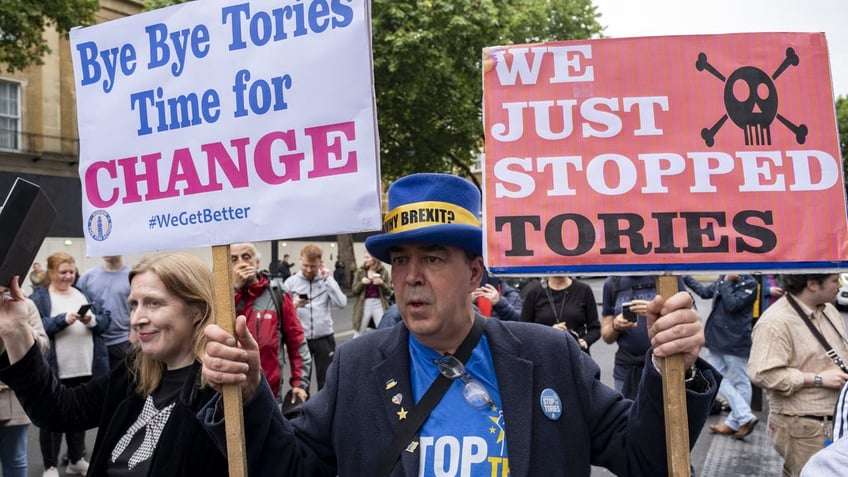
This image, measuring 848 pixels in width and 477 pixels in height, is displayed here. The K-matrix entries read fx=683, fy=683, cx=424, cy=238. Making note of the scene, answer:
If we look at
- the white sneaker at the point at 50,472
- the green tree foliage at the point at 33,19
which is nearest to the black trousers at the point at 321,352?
the white sneaker at the point at 50,472

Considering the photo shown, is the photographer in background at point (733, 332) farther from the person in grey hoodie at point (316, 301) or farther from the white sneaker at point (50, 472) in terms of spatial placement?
the white sneaker at point (50, 472)

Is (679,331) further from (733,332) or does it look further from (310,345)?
(310,345)

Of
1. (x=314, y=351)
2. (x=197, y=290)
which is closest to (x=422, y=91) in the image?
(x=314, y=351)

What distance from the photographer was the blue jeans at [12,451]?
4.46m

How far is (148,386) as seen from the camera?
261 centimetres

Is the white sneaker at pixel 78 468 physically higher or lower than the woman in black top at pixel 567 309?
lower

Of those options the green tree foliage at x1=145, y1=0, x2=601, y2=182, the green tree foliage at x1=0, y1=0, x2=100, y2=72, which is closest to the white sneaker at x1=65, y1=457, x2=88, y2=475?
the green tree foliage at x1=0, y1=0, x2=100, y2=72

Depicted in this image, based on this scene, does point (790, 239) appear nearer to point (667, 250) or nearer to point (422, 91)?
point (667, 250)

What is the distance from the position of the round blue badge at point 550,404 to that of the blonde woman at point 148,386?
110cm

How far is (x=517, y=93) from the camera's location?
2.01 m

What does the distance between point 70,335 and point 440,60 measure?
13.8m

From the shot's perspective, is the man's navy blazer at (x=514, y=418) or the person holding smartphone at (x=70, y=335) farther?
the person holding smartphone at (x=70, y=335)

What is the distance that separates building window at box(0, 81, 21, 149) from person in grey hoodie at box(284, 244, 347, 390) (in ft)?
58.4

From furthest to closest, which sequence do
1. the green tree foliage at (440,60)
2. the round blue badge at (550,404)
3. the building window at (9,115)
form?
the building window at (9,115), the green tree foliage at (440,60), the round blue badge at (550,404)
